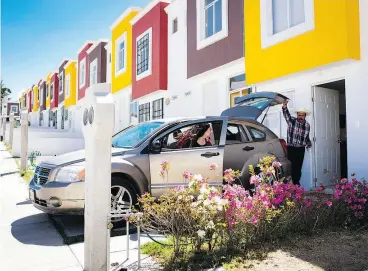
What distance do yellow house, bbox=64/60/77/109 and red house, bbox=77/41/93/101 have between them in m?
2.20

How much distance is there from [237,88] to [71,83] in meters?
22.9

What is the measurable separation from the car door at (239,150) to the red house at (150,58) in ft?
29.8

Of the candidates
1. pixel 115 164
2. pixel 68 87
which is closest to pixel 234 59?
pixel 115 164

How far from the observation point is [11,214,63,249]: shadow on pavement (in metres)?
4.87

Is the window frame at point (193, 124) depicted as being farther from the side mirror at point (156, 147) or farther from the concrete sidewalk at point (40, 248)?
the concrete sidewalk at point (40, 248)

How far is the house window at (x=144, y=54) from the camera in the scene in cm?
1608

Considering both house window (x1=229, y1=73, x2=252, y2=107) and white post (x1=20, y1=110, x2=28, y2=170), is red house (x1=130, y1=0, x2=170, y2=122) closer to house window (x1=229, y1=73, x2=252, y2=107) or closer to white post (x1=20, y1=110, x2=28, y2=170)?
house window (x1=229, y1=73, x2=252, y2=107)

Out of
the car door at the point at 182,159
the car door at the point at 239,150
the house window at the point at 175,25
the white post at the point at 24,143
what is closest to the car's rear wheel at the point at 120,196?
the car door at the point at 182,159

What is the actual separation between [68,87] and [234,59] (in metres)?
24.8

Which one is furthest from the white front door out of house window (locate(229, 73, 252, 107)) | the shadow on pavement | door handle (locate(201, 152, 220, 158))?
the shadow on pavement

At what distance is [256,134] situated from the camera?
676cm

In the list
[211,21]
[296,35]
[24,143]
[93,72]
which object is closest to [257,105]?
[296,35]

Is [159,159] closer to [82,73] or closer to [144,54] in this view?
[144,54]

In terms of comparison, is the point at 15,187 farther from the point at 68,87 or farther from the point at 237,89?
the point at 68,87
